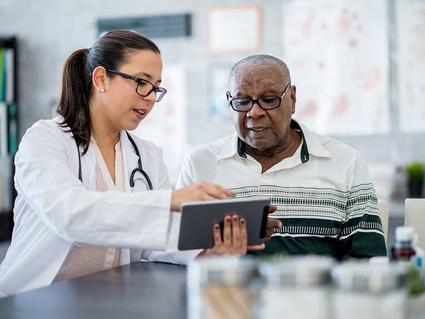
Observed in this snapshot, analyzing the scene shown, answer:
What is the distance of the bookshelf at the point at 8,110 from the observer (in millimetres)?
4758

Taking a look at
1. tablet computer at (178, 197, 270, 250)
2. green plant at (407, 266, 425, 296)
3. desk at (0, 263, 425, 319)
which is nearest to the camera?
green plant at (407, 266, 425, 296)

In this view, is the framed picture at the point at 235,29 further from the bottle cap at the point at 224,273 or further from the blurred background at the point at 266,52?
the bottle cap at the point at 224,273

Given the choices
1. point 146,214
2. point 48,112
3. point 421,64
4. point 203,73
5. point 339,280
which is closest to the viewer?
point 339,280

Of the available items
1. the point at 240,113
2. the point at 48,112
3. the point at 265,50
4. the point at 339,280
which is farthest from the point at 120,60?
the point at 48,112

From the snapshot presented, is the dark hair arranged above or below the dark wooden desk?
above

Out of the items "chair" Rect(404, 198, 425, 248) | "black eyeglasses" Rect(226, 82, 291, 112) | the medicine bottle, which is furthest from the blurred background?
the medicine bottle

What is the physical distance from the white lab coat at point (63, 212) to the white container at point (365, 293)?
857mm

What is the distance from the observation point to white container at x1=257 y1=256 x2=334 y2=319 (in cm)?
90

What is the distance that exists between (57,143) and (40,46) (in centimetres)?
294

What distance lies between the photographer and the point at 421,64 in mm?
4156

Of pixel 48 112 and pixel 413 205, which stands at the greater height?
pixel 48 112

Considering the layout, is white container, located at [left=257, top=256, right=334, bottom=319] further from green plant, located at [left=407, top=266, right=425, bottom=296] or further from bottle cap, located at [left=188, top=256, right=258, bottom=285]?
green plant, located at [left=407, top=266, right=425, bottom=296]

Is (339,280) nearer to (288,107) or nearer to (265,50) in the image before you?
(288,107)

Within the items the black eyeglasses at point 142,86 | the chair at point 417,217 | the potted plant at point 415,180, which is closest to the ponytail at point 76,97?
the black eyeglasses at point 142,86
